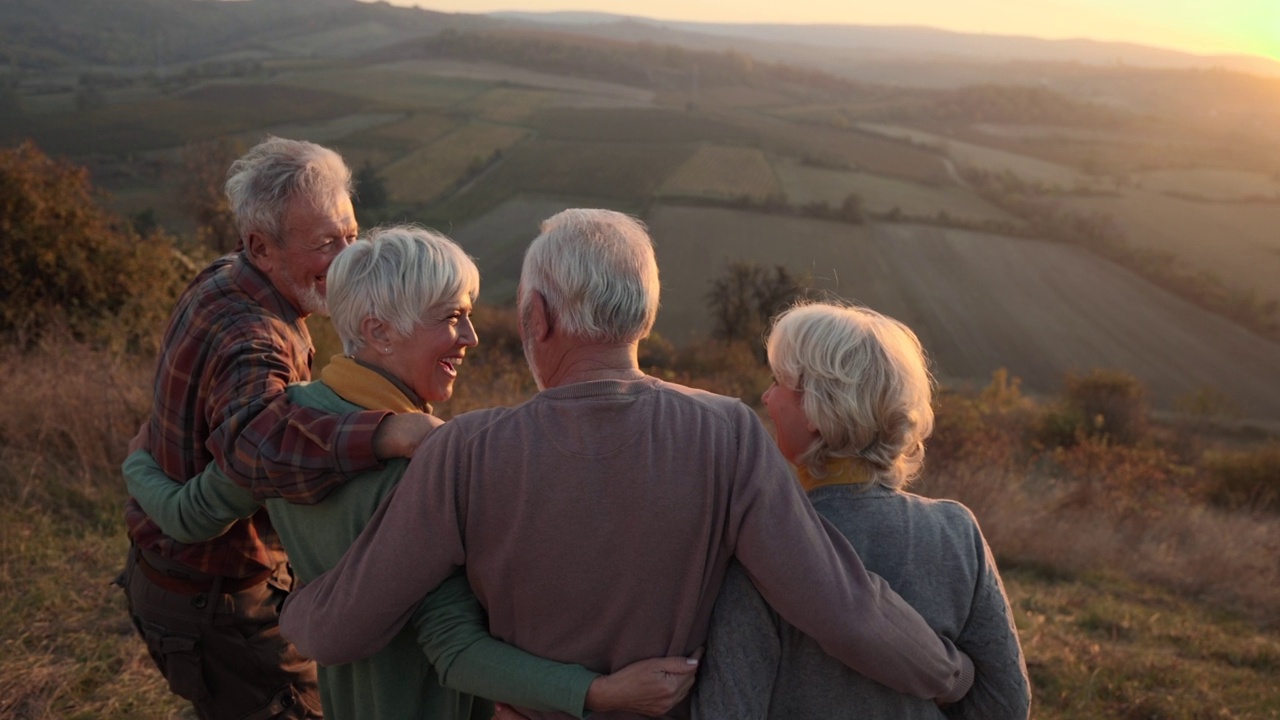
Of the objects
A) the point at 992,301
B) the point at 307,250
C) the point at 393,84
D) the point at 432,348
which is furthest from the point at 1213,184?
the point at 432,348

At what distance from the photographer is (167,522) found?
203 cm

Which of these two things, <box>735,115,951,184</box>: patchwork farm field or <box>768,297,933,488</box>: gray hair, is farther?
<box>735,115,951,184</box>: patchwork farm field

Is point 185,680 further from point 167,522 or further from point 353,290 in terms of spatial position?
point 353,290

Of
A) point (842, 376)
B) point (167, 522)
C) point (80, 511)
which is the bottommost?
point (80, 511)

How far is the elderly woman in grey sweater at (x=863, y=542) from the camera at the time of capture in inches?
63.8

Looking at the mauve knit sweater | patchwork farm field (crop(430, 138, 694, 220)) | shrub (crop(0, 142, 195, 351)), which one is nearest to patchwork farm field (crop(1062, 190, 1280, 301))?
patchwork farm field (crop(430, 138, 694, 220))

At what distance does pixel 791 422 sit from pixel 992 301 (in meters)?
33.4

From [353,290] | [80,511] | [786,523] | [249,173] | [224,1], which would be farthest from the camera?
[224,1]

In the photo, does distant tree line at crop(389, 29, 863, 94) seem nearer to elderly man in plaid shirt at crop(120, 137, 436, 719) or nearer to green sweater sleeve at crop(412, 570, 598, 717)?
elderly man in plaid shirt at crop(120, 137, 436, 719)

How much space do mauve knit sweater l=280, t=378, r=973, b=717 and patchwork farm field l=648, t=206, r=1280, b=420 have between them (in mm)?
24766

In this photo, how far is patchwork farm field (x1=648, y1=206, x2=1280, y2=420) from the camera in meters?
28.4

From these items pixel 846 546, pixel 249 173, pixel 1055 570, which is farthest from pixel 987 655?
pixel 1055 570

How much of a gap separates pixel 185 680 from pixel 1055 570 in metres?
6.25

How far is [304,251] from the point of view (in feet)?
7.36
